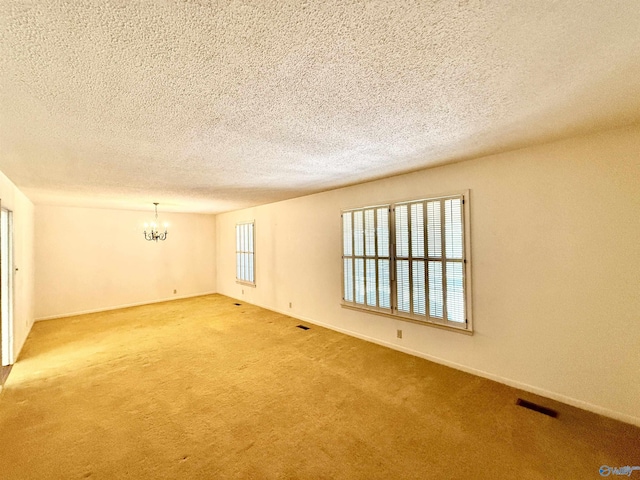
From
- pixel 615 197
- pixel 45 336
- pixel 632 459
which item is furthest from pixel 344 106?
pixel 45 336

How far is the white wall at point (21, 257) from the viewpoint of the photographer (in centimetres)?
361

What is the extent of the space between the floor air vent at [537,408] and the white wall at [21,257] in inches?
240

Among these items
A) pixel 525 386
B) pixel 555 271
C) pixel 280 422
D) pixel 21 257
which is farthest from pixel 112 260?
pixel 555 271

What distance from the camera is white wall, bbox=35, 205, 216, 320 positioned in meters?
5.72

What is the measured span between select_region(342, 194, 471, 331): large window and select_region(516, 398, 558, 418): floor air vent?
2.61ft

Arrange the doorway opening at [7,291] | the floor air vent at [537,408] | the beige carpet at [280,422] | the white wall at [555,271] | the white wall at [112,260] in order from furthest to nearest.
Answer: the white wall at [112,260], the doorway opening at [7,291], the floor air vent at [537,408], the white wall at [555,271], the beige carpet at [280,422]

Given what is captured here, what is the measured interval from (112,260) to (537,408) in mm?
8426

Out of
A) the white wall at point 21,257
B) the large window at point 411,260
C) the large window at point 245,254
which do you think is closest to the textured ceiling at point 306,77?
the large window at point 411,260

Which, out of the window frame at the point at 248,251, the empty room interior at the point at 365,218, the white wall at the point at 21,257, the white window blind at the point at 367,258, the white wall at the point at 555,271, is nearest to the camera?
the empty room interior at the point at 365,218

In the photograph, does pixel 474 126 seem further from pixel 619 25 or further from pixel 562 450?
pixel 562 450

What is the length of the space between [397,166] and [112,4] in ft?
9.52

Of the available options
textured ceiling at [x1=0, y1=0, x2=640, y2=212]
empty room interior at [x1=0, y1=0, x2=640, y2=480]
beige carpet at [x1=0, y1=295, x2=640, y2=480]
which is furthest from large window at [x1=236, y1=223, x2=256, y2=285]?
textured ceiling at [x1=0, y1=0, x2=640, y2=212]

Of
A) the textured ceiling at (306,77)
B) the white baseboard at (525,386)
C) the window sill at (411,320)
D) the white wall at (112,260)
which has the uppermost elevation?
the textured ceiling at (306,77)

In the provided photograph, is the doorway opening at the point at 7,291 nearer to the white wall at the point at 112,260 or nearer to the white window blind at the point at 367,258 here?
the white wall at the point at 112,260
